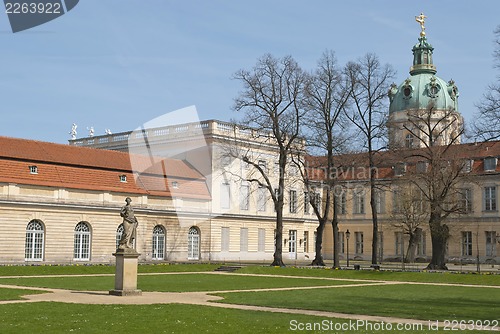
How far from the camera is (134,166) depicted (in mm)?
59250

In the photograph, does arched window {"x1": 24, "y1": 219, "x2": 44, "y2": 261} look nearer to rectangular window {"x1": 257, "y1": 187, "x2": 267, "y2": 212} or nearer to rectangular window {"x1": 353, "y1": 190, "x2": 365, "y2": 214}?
rectangular window {"x1": 257, "y1": 187, "x2": 267, "y2": 212}

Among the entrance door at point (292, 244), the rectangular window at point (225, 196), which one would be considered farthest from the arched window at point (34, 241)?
the entrance door at point (292, 244)

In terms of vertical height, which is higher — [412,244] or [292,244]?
[412,244]

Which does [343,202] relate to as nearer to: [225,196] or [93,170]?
[225,196]

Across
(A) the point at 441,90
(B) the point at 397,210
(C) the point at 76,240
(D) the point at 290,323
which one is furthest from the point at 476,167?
(D) the point at 290,323

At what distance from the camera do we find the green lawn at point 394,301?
2072 cm

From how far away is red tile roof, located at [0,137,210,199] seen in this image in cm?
5009

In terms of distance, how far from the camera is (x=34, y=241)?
50.4 metres

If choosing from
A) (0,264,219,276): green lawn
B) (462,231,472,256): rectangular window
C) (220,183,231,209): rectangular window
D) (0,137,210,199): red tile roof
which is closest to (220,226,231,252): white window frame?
(220,183,231,209): rectangular window

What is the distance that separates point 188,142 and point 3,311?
47478 millimetres

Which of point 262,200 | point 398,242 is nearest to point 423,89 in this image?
point 398,242

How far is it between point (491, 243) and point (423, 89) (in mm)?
22761

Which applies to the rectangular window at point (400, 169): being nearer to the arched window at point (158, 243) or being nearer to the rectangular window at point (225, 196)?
the rectangular window at point (225, 196)

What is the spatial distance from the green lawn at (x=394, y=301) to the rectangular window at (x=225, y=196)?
34.9 meters
